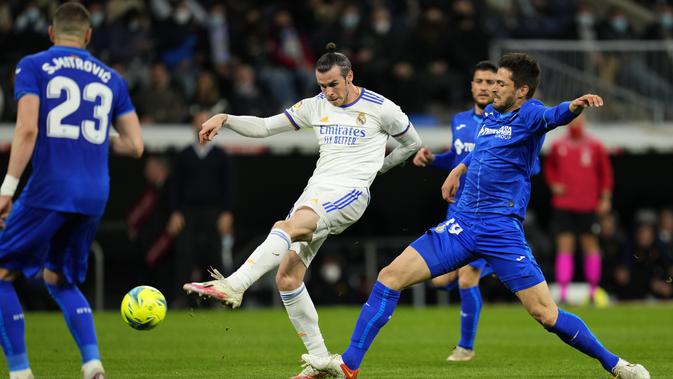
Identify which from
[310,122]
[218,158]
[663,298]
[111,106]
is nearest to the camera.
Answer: [111,106]

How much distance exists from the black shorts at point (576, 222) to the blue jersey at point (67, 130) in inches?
453

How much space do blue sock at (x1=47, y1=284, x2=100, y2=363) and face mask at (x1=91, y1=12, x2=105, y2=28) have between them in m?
14.2

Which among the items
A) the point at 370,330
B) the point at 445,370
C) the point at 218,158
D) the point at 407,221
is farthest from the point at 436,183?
the point at 370,330

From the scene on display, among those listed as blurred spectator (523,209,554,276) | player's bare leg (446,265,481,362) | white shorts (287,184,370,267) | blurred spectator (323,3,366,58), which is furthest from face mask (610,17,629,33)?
white shorts (287,184,370,267)

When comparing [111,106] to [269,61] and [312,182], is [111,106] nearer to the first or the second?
[312,182]

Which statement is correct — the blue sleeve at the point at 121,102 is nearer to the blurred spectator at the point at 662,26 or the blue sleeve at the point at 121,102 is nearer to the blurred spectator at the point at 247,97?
the blurred spectator at the point at 247,97

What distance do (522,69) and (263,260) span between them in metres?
2.35

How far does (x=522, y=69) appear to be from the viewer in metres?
8.73

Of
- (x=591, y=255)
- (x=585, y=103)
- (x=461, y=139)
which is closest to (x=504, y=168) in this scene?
(x=585, y=103)

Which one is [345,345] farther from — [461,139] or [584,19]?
[584,19]

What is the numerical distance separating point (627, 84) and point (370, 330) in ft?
51.9

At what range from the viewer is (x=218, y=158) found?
18062 mm

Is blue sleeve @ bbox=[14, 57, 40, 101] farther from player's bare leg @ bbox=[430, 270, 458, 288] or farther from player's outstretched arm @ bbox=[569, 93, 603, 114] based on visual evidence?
player's bare leg @ bbox=[430, 270, 458, 288]

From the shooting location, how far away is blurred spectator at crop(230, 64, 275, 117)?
20.5 m
